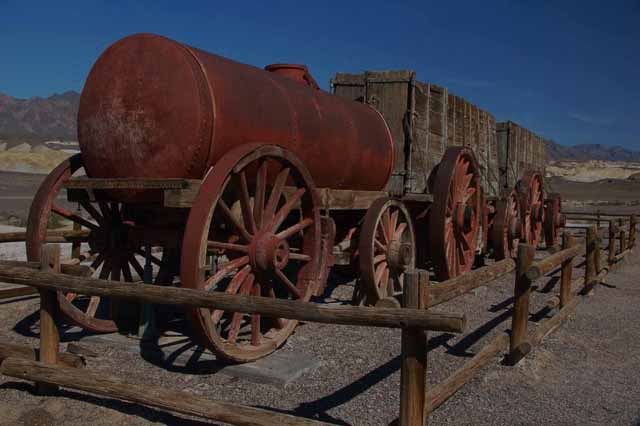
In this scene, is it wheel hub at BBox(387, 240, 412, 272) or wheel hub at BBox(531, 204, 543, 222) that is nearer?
wheel hub at BBox(387, 240, 412, 272)

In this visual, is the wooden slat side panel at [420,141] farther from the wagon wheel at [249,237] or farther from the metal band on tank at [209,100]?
the metal band on tank at [209,100]

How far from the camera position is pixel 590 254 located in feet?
28.1

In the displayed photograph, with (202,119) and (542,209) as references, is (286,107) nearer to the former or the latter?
(202,119)

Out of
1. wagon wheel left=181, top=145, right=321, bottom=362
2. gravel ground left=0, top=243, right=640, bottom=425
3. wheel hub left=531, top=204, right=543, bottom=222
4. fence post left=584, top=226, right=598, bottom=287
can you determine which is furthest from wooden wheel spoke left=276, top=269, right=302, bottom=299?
wheel hub left=531, top=204, right=543, bottom=222

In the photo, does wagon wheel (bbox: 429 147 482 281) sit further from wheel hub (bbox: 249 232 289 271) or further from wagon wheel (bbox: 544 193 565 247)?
wagon wheel (bbox: 544 193 565 247)

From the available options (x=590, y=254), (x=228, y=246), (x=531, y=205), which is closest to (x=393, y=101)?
(x=590, y=254)

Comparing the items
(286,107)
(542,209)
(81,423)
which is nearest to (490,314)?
(286,107)

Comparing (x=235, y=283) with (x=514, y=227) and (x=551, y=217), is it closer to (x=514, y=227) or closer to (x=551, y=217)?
(x=514, y=227)

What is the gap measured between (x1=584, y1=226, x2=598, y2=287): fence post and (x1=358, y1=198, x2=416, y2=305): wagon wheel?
2.97 m

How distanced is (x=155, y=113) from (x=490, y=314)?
459 cm

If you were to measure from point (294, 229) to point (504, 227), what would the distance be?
574 cm

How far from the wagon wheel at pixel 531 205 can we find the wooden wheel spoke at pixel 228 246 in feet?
25.1

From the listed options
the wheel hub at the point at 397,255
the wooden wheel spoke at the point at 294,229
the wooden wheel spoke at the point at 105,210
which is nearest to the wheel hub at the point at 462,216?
the wheel hub at the point at 397,255

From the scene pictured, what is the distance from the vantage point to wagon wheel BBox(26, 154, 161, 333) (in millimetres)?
5206
